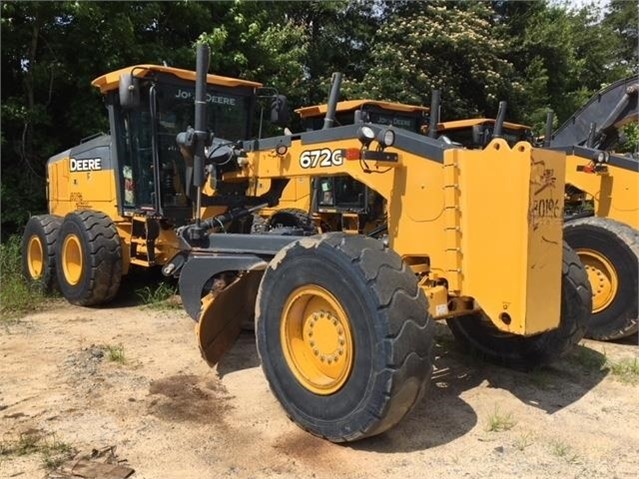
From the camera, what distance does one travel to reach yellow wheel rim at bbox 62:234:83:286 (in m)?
7.61

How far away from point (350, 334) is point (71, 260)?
5162mm

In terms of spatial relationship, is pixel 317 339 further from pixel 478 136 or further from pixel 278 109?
pixel 478 136

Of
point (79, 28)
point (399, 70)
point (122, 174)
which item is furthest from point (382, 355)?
point (399, 70)

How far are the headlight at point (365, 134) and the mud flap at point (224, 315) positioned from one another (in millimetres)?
1437

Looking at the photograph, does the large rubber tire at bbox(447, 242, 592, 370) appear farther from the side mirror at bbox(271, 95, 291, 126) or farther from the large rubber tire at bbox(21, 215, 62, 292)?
the large rubber tire at bbox(21, 215, 62, 292)

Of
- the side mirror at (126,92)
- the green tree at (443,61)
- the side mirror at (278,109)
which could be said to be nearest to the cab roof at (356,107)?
the side mirror at (278,109)

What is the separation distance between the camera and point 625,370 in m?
5.21

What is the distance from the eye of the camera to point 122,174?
7465 mm

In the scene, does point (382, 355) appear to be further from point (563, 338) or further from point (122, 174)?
point (122, 174)

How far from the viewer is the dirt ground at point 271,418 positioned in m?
3.48

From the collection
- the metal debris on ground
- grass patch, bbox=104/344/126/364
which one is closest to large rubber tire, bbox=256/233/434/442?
the metal debris on ground

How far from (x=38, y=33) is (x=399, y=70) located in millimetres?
8190

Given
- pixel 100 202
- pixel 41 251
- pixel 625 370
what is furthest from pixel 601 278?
pixel 41 251

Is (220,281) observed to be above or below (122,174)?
below
